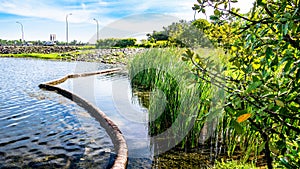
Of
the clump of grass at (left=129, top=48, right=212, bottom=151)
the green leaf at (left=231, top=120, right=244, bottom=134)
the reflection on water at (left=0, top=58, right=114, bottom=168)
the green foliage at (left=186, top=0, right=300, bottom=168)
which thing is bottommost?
the reflection on water at (left=0, top=58, right=114, bottom=168)

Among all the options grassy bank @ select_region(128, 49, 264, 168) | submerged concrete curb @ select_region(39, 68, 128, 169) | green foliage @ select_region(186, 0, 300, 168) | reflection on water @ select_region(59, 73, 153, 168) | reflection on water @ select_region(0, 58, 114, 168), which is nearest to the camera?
green foliage @ select_region(186, 0, 300, 168)

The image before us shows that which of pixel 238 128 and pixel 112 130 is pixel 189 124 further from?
pixel 238 128

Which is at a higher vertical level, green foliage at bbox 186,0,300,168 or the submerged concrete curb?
green foliage at bbox 186,0,300,168

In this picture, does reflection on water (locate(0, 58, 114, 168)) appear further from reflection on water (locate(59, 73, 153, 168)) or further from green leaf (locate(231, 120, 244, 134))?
green leaf (locate(231, 120, 244, 134))

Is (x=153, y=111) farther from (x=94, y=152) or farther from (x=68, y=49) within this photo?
(x=68, y=49)

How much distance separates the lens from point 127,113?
652 cm

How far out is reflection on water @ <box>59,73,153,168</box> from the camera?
416cm

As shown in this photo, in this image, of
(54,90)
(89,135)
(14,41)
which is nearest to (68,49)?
(14,41)

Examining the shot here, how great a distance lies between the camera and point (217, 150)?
14.0 feet

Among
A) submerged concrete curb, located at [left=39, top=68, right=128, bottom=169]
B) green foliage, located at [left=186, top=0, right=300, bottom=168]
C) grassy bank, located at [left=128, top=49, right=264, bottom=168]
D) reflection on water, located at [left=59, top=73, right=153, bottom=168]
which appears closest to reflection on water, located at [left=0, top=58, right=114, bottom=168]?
submerged concrete curb, located at [left=39, top=68, right=128, bottom=169]

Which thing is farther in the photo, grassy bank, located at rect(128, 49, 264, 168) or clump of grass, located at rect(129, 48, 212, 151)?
clump of grass, located at rect(129, 48, 212, 151)

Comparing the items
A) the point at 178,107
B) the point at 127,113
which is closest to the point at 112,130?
the point at 178,107

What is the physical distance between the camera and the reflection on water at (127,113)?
164 inches

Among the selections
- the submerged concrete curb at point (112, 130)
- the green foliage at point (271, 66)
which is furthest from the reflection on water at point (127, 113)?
the green foliage at point (271, 66)
